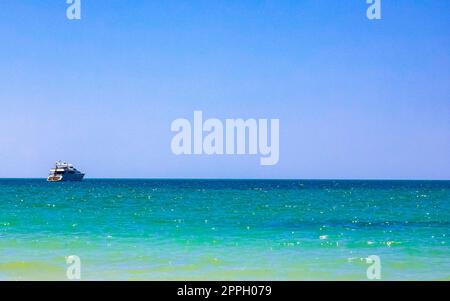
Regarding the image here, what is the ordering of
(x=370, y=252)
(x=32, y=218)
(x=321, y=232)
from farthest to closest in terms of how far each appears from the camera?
(x=32, y=218), (x=321, y=232), (x=370, y=252)

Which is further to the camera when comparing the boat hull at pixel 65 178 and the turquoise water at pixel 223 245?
the boat hull at pixel 65 178

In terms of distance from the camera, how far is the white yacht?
11838 centimetres

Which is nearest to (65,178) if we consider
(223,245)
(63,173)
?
(63,173)

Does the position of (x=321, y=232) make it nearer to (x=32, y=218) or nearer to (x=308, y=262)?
(x=308, y=262)

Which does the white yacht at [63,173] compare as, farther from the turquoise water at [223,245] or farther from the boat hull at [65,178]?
the turquoise water at [223,245]

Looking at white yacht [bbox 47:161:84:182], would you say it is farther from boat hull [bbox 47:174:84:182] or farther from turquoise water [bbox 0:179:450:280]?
turquoise water [bbox 0:179:450:280]

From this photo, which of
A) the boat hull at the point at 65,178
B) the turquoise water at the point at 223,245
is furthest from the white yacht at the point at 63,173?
the turquoise water at the point at 223,245

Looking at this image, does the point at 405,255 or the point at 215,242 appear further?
the point at 215,242

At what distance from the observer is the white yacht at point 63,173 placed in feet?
388

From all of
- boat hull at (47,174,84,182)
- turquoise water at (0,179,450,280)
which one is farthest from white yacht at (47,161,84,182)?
turquoise water at (0,179,450,280)

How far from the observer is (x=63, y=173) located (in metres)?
118
